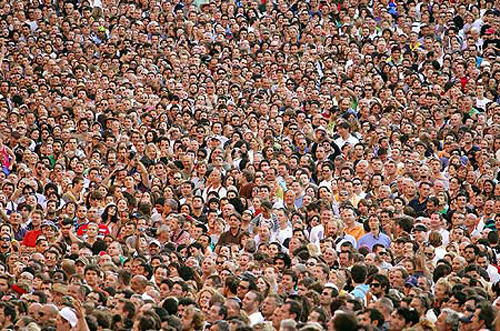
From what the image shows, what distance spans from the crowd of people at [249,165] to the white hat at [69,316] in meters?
0.01

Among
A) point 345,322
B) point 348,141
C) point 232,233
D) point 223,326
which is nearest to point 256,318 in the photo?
point 223,326

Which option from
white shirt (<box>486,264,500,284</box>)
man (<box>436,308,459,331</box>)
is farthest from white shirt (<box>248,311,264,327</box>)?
white shirt (<box>486,264,500,284</box>)

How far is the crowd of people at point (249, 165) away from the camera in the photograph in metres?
11.1

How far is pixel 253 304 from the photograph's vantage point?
1096 centimetres

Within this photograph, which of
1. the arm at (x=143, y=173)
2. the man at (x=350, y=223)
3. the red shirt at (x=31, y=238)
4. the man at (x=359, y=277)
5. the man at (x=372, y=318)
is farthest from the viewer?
the arm at (x=143, y=173)

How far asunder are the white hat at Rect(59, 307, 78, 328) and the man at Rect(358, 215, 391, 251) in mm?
3974

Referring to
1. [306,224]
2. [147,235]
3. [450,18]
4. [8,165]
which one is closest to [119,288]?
[147,235]

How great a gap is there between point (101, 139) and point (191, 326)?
682 cm

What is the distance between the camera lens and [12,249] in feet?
45.1

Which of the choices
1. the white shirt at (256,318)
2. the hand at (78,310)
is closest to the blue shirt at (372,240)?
the white shirt at (256,318)

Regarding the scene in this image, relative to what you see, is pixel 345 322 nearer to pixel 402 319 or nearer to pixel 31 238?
pixel 402 319

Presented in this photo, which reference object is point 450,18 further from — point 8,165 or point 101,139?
point 8,165

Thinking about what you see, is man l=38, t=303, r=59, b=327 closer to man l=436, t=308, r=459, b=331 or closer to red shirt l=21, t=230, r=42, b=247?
red shirt l=21, t=230, r=42, b=247

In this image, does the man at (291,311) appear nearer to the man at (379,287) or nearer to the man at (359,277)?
the man at (379,287)
